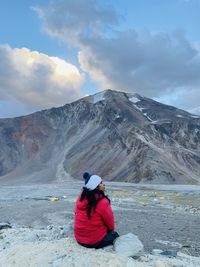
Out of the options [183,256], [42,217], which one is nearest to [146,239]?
[183,256]

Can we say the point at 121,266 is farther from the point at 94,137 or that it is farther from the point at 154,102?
the point at 154,102

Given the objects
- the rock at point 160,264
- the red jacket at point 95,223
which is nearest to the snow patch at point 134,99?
the red jacket at point 95,223

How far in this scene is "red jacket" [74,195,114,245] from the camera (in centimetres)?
1020

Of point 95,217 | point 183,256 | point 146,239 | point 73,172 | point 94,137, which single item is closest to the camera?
point 95,217

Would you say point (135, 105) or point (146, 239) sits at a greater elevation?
point (135, 105)

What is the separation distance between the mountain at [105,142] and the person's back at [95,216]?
70.3m

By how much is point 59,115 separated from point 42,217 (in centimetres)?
11907

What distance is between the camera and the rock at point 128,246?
385 inches

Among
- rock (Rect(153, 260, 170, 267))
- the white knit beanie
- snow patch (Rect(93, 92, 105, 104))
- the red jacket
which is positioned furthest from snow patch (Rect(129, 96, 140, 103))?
rock (Rect(153, 260, 170, 267))

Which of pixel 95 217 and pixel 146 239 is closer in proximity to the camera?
pixel 95 217

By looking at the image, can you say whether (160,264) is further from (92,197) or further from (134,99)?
(134,99)

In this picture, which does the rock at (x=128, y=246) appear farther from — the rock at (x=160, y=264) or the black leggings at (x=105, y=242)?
the rock at (x=160, y=264)

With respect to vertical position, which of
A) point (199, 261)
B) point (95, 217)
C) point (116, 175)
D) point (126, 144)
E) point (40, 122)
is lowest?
point (199, 261)

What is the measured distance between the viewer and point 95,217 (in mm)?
10258
